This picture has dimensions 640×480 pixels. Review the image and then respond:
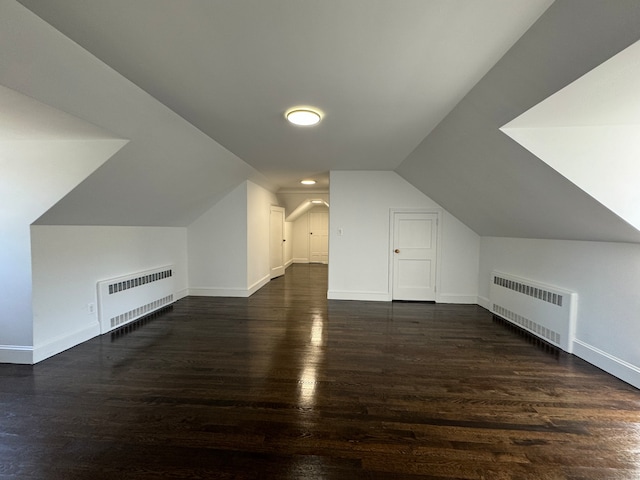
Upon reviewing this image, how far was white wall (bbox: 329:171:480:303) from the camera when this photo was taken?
4.88 m

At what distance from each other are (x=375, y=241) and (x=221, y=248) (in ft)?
9.54

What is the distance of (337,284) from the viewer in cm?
507

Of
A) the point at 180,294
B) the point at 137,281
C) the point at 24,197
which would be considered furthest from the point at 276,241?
the point at 24,197

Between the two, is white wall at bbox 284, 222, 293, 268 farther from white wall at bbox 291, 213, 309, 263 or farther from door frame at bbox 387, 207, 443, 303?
door frame at bbox 387, 207, 443, 303

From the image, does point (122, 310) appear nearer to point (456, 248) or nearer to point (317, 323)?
point (317, 323)

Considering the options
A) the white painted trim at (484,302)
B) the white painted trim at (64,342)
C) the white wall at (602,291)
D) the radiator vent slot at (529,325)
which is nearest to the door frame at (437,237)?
the white painted trim at (484,302)

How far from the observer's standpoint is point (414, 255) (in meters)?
5.00

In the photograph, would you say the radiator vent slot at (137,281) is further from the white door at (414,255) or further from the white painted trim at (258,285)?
the white door at (414,255)

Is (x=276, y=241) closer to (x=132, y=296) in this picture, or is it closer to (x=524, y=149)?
(x=132, y=296)

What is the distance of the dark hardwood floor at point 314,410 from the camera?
5.08ft

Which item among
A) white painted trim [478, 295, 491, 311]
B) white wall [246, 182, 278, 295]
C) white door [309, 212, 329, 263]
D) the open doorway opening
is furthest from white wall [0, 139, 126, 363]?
white door [309, 212, 329, 263]

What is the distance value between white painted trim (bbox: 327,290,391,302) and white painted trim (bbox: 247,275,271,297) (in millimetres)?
1544

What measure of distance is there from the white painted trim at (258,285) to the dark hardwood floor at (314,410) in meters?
1.89

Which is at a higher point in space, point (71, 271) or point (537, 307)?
point (71, 271)
